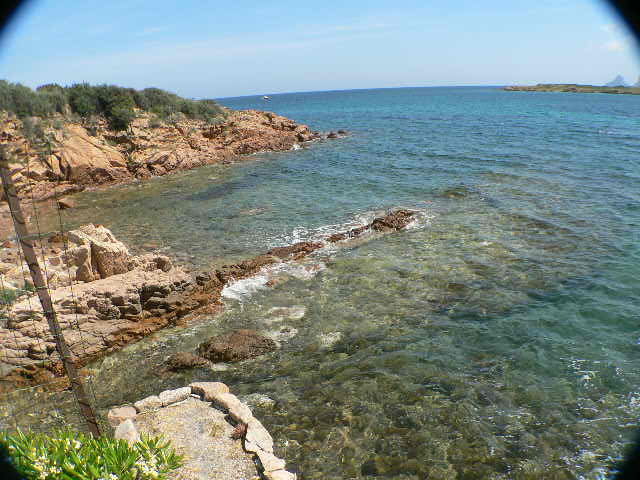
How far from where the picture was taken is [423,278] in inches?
553

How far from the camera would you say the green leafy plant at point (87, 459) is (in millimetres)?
5301

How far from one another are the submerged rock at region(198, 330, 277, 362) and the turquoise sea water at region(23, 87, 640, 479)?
316 millimetres

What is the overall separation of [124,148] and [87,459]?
32.1m

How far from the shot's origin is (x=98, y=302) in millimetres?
11484

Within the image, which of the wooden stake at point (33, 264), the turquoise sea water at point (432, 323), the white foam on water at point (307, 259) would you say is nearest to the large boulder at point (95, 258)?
the turquoise sea water at point (432, 323)

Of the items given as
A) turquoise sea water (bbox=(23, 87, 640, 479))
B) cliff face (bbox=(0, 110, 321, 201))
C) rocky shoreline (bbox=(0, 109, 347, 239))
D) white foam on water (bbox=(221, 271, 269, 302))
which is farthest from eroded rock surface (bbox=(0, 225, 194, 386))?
cliff face (bbox=(0, 110, 321, 201))

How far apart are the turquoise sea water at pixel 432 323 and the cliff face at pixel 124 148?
3.50m

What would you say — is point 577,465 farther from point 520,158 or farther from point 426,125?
point 426,125

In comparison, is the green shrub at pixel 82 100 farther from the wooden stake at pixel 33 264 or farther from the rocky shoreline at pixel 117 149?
the wooden stake at pixel 33 264

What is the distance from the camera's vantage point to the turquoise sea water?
7570 millimetres

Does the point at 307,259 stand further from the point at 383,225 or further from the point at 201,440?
the point at 201,440

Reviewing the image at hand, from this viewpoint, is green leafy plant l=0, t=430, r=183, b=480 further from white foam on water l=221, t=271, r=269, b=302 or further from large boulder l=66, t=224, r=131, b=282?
white foam on water l=221, t=271, r=269, b=302

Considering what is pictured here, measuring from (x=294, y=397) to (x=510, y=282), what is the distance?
8.36 meters

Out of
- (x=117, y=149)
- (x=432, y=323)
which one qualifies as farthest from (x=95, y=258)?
(x=117, y=149)
